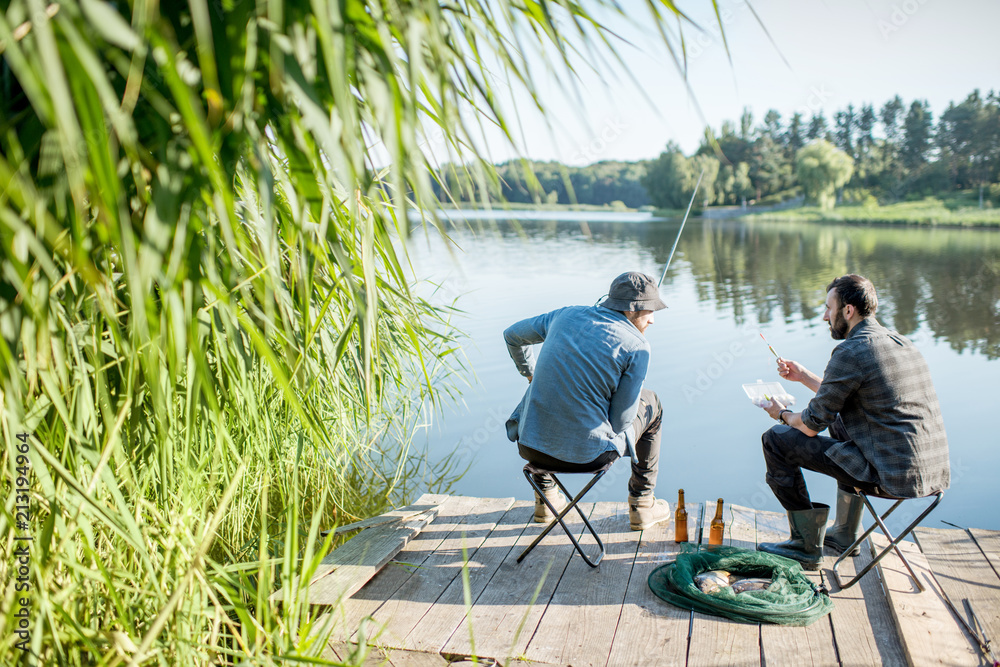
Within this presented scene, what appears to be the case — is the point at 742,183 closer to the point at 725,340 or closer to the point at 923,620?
the point at 725,340

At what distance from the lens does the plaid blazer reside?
2.42m

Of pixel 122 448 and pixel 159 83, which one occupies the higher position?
pixel 159 83

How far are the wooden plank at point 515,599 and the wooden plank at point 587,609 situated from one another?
0.14 feet

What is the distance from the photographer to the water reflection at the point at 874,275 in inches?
418

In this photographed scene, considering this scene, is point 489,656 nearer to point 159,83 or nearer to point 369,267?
point 369,267

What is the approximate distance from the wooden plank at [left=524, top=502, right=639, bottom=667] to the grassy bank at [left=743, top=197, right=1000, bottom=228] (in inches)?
1313

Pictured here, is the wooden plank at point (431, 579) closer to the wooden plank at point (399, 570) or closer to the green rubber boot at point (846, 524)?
the wooden plank at point (399, 570)

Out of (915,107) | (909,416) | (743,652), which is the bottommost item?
(743,652)

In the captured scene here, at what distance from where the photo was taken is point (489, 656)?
216 cm

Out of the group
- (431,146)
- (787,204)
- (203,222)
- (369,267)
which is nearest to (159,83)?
(203,222)

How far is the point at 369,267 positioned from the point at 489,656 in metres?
1.58

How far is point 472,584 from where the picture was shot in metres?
2.67

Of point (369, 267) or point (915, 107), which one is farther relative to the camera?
point (915, 107)

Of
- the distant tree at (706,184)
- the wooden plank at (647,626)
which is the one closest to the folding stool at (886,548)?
the wooden plank at (647,626)
